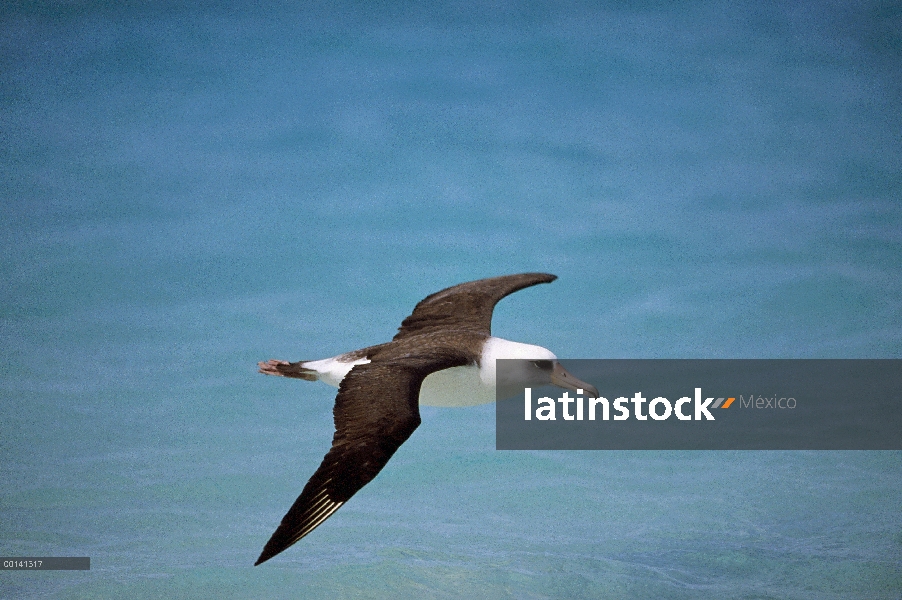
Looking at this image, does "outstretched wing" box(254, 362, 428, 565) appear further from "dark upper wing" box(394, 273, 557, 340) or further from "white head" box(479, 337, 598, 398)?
"dark upper wing" box(394, 273, 557, 340)

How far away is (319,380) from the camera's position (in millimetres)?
11656

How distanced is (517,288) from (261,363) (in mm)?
3317

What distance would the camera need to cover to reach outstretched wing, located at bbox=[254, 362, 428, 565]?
26.3 feet

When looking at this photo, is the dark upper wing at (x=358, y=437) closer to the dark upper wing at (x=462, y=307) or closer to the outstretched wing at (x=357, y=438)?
the outstretched wing at (x=357, y=438)

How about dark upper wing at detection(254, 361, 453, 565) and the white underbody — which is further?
the white underbody

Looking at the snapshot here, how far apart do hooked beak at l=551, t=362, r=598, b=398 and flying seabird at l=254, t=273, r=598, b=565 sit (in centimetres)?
1

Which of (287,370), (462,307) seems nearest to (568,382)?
(462,307)

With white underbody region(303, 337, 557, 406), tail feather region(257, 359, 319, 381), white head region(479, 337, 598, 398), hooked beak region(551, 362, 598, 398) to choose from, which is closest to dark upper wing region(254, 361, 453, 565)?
white underbody region(303, 337, 557, 406)

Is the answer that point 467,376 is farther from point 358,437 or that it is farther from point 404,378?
point 358,437

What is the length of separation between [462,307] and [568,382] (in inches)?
73.1

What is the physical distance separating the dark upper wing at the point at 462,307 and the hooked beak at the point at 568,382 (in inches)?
38.4

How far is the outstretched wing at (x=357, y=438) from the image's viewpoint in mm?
8008

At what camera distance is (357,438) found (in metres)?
8.70

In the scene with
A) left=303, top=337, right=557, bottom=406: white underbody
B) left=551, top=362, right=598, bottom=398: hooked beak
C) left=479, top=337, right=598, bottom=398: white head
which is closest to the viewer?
left=303, top=337, right=557, bottom=406: white underbody
